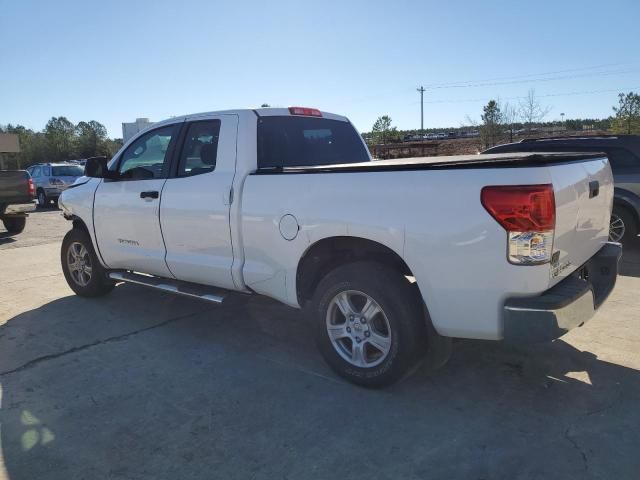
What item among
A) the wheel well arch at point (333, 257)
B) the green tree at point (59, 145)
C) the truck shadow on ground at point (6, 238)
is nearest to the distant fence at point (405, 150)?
the truck shadow on ground at point (6, 238)

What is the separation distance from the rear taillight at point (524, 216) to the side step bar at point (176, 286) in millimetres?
2447

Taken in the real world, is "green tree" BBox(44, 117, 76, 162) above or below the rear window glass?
above

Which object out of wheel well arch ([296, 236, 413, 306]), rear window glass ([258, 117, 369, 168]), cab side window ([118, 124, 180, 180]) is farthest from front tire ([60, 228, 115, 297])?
wheel well arch ([296, 236, 413, 306])

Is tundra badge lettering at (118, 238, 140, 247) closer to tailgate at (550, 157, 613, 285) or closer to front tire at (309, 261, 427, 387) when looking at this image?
front tire at (309, 261, 427, 387)

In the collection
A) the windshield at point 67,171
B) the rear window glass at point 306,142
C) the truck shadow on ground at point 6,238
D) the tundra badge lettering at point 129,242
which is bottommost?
the truck shadow on ground at point 6,238

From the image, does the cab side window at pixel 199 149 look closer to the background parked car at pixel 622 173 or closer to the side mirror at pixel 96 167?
the side mirror at pixel 96 167

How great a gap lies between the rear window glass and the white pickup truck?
1 cm

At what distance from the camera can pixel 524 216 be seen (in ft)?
8.86

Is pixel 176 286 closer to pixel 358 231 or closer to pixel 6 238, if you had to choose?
pixel 358 231

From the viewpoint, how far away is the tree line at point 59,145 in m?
A: 69.3

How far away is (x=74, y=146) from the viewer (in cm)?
7306

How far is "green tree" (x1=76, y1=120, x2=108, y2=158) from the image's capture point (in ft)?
237

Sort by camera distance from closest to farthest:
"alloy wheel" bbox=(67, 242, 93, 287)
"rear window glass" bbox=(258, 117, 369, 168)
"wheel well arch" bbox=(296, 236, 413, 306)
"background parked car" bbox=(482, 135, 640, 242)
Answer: "wheel well arch" bbox=(296, 236, 413, 306) → "rear window glass" bbox=(258, 117, 369, 168) → "alloy wheel" bbox=(67, 242, 93, 287) → "background parked car" bbox=(482, 135, 640, 242)

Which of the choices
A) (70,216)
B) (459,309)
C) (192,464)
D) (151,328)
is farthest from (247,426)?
(70,216)
